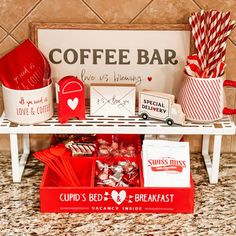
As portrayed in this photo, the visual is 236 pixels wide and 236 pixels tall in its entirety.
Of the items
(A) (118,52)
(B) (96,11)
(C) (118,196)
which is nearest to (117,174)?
(C) (118,196)

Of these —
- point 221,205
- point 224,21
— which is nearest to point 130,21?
point 224,21

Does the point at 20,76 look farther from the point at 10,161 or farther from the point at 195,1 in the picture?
the point at 195,1

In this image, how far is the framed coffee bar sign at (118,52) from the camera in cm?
155

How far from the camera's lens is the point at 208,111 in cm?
150

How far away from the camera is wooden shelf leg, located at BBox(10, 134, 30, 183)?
1.52 metres

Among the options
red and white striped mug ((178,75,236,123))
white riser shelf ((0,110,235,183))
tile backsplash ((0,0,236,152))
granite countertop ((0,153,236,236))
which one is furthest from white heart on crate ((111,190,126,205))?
tile backsplash ((0,0,236,152))

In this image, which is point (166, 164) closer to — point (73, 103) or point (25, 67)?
point (73, 103)

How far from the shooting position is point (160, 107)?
150 centimetres

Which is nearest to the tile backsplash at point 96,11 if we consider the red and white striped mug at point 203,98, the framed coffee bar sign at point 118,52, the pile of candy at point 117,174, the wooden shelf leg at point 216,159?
the framed coffee bar sign at point 118,52

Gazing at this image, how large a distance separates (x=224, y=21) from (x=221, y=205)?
490mm

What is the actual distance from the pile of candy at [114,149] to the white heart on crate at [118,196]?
0.60ft

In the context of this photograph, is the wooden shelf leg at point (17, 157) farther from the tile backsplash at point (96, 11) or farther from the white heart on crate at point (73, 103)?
the tile backsplash at point (96, 11)

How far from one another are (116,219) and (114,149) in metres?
0.25

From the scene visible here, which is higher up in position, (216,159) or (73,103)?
(73,103)
